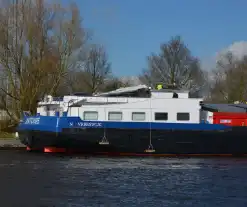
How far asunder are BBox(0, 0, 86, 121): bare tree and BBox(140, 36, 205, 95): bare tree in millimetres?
16499

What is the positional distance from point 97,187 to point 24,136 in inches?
564

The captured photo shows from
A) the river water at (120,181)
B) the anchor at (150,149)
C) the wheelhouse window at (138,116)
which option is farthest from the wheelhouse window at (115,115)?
the river water at (120,181)

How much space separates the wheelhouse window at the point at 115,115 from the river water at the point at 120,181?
317 centimetres

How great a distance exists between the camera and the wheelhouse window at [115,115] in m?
32.3

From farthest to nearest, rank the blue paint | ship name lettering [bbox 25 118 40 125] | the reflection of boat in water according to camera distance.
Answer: ship name lettering [bbox 25 118 40 125], the reflection of boat in water, the blue paint

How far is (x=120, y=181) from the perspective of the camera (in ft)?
72.3

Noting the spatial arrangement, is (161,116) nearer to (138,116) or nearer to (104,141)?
(138,116)

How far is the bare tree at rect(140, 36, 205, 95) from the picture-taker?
57750mm

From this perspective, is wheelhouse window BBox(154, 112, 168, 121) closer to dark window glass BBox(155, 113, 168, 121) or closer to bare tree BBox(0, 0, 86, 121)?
dark window glass BBox(155, 113, 168, 121)

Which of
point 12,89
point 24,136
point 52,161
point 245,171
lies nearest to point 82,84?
point 12,89

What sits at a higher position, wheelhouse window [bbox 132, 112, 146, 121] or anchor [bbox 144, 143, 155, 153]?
wheelhouse window [bbox 132, 112, 146, 121]

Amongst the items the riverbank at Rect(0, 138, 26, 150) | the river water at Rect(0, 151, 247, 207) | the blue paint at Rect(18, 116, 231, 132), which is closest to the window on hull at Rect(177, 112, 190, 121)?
the blue paint at Rect(18, 116, 231, 132)

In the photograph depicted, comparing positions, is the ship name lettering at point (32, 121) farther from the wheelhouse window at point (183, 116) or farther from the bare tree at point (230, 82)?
the bare tree at point (230, 82)

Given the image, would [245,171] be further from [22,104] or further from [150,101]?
[22,104]
